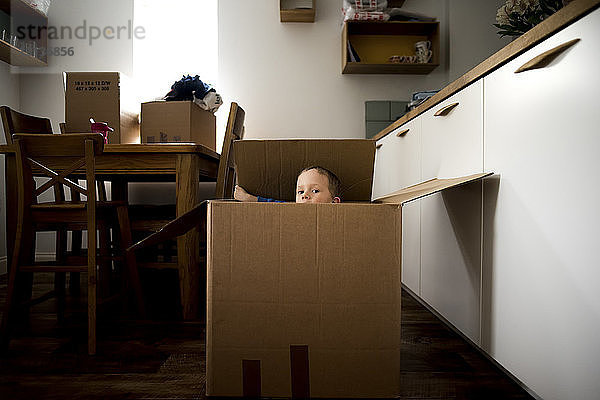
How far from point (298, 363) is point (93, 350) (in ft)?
2.55

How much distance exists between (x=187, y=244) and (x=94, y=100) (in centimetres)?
95

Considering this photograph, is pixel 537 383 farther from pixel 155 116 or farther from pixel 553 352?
pixel 155 116

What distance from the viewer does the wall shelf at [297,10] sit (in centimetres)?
313

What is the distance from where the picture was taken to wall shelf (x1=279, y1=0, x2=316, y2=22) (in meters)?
3.13

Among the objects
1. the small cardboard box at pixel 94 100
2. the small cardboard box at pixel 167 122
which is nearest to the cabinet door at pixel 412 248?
the small cardboard box at pixel 167 122

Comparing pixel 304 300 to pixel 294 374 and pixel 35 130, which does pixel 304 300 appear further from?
pixel 35 130

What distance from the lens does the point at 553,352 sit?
0.97 metres

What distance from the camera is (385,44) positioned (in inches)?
129

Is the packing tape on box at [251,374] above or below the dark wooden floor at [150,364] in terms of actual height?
above

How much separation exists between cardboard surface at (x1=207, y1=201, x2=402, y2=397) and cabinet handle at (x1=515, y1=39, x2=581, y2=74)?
Result: 0.44 meters

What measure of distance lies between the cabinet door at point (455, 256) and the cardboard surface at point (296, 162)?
304 mm

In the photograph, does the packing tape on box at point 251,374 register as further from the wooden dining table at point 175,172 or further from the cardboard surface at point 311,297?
the wooden dining table at point 175,172

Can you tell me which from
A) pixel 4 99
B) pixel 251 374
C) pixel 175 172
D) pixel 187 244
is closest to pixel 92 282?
pixel 187 244

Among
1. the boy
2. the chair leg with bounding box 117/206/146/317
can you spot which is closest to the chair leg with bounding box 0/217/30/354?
the chair leg with bounding box 117/206/146/317
